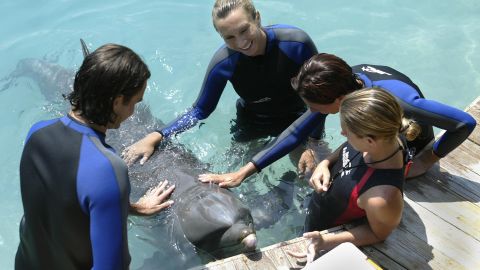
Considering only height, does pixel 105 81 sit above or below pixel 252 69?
above

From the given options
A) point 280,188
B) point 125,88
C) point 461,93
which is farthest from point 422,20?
point 125,88

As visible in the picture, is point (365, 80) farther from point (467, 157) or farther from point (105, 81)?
point (105, 81)

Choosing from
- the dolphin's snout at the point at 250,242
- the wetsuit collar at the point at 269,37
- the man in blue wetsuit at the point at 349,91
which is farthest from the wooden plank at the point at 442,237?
the wetsuit collar at the point at 269,37

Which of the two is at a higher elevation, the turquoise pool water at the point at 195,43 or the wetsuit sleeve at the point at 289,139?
the wetsuit sleeve at the point at 289,139

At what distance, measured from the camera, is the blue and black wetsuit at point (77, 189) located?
1997 mm

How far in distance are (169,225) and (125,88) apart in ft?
5.13

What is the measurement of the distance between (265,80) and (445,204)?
65.5 inches

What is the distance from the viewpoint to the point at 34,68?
5977 millimetres

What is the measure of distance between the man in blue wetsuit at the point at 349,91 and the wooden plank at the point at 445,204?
115mm

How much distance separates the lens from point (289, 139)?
352cm

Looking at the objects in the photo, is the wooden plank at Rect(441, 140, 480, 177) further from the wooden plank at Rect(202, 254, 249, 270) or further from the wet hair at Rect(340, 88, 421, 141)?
the wooden plank at Rect(202, 254, 249, 270)

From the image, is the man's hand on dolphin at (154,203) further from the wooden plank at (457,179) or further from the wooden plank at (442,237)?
the wooden plank at (457,179)

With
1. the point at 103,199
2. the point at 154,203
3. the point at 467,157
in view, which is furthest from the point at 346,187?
the point at 467,157

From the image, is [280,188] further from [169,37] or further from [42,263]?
[169,37]
